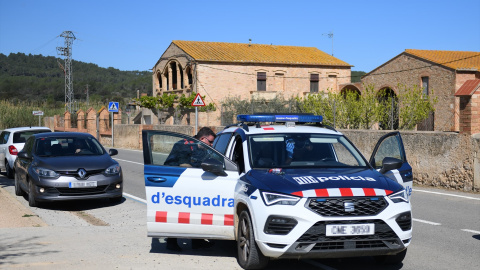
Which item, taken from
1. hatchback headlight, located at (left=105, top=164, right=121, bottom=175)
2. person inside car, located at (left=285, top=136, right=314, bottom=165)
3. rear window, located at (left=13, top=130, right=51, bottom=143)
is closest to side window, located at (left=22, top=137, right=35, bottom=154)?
hatchback headlight, located at (left=105, top=164, right=121, bottom=175)

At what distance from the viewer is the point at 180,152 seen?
750cm

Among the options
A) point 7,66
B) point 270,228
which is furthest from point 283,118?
point 7,66

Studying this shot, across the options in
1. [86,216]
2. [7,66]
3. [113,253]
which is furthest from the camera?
[7,66]

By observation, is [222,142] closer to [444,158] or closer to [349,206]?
[349,206]

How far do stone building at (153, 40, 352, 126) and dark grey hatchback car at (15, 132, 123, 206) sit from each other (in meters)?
33.4

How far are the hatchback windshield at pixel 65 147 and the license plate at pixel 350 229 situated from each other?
27.3ft

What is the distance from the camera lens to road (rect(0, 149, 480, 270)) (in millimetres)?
6871

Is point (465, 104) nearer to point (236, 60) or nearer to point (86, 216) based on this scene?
point (86, 216)

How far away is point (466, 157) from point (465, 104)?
1.62m

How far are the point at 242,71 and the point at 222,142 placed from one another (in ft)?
141

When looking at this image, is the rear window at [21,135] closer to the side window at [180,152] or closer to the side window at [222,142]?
the side window at [222,142]

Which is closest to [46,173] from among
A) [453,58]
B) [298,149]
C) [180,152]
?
[180,152]

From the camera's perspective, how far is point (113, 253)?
293 inches

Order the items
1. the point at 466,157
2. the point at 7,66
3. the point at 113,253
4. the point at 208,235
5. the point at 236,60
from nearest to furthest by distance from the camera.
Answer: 1. the point at 208,235
2. the point at 113,253
3. the point at 466,157
4. the point at 236,60
5. the point at 7,66
